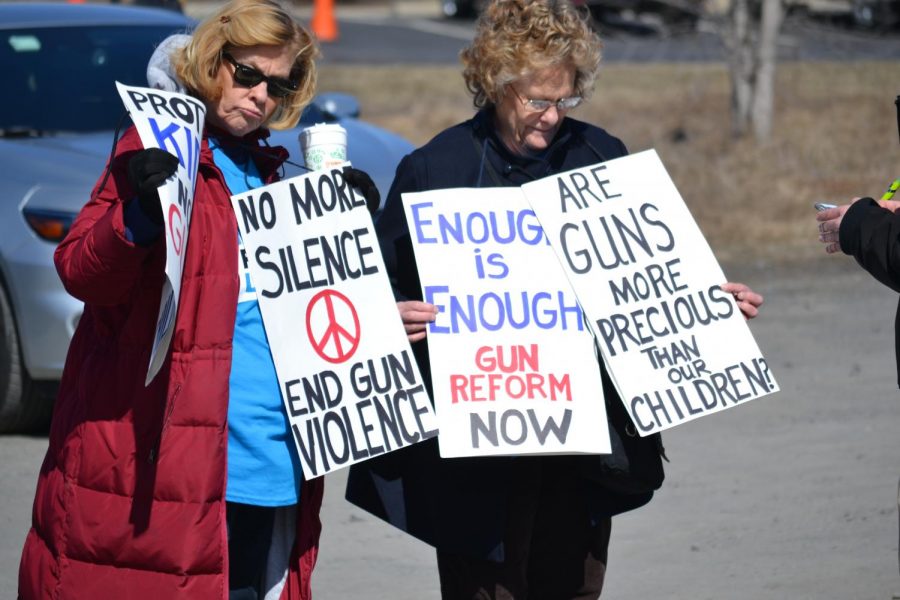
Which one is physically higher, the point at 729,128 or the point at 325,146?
the point at 325,146

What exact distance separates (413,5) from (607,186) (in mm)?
31622

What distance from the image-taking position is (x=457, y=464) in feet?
11.8

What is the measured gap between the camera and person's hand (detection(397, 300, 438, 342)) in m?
3.50

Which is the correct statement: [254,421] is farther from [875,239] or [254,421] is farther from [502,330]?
[875,239]

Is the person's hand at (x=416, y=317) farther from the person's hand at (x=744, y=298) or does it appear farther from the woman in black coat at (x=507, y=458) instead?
the person's hand at (x=744, y=298)

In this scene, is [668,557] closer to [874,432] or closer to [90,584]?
[874,432]

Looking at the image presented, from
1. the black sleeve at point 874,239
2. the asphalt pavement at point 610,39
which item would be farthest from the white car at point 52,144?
the black sleeve at point 874,239

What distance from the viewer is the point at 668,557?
5320mm

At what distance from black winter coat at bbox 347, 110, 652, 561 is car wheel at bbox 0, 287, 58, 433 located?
3277 mm

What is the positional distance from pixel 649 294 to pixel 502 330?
0.39 metres

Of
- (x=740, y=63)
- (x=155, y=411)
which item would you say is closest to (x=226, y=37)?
(x=155, y=411)

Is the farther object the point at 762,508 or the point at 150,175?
the point at 762,508

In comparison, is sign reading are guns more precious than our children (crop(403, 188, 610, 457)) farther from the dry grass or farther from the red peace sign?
the dry grass

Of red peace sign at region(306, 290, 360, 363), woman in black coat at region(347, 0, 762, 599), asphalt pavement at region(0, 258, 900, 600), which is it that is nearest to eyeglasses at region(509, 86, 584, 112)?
woman in black coat at region(347, 0, 762, 599)
